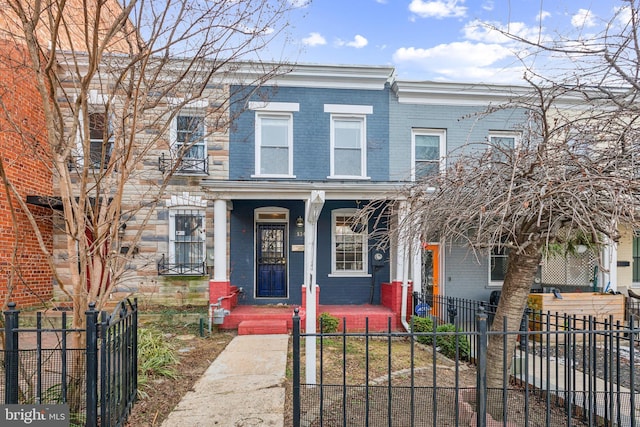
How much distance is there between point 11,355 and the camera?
→ 325cm

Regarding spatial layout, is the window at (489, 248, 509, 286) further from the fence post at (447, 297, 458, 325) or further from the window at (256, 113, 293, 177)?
the window at (256, 113, 293, 177)

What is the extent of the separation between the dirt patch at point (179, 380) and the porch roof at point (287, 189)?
10.0ft

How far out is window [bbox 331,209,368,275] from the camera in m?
9.80

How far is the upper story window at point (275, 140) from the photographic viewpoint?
9.27 meters

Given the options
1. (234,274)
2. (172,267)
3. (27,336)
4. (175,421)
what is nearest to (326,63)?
(234,274)

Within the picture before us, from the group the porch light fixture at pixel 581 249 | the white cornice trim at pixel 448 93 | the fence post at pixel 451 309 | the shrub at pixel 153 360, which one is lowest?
the shrub at pixel 153 360

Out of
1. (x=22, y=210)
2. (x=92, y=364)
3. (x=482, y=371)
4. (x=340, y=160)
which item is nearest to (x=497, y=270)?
(x=340, y=160)

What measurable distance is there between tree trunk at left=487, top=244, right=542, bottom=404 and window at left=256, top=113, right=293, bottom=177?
252 inches

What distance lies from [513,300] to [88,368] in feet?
13.5

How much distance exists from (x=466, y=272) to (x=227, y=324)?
6445 millimetres

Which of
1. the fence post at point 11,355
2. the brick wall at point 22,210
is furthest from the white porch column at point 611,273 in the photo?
the brick wall at point 22,210

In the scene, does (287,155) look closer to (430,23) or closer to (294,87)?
(294,87)

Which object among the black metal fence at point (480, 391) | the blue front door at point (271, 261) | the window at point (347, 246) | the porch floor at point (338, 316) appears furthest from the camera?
the window at point (347, 246)

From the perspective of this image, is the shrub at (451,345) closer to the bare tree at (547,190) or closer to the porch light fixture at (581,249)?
the bare tree at (547,190)
